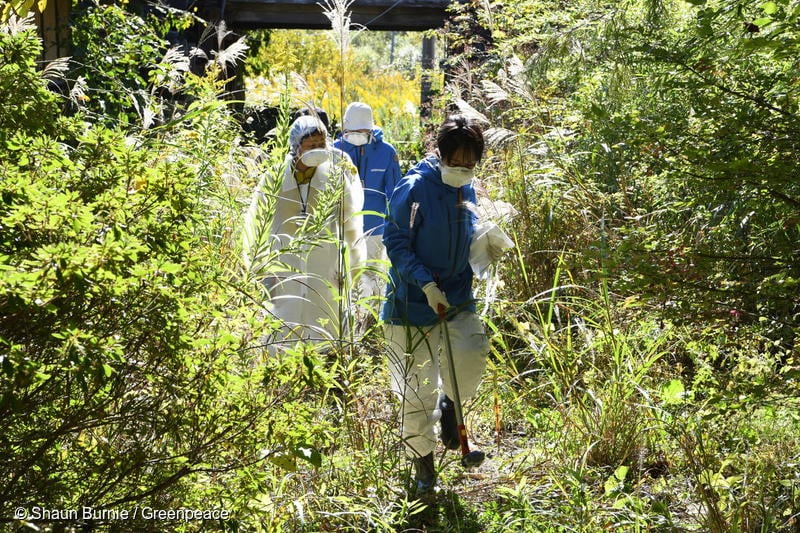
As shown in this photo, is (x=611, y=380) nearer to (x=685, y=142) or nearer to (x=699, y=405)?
(x=699, y=405)

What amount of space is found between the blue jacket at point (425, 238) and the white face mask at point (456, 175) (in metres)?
0.07

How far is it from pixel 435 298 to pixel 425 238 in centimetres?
34

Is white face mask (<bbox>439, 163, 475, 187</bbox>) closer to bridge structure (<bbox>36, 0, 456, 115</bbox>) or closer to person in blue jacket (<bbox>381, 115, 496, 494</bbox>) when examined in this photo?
person in blue jacket (<bbox>381, 115, 496, 494</bbox>)

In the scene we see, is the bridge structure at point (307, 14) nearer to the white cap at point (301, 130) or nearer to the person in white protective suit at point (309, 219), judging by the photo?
the person in white protective suit at point (309, 219)

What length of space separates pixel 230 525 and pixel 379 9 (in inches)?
552

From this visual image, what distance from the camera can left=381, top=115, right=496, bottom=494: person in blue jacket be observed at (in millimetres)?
4426

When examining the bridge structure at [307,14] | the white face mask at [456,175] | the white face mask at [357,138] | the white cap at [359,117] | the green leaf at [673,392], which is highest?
the bridge structure at [307,14]

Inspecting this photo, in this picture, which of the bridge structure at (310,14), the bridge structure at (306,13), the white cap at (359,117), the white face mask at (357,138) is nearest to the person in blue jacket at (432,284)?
the white face mask at (357,138)

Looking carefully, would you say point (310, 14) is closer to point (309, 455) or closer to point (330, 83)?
point (330, 83)

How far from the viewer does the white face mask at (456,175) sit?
4523 millimetres

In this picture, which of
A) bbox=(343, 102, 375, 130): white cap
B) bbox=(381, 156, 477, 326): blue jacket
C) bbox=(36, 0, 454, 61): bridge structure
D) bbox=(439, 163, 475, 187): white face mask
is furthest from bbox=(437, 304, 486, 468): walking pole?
bbox=(36, 0, 454, 61): bridge structure

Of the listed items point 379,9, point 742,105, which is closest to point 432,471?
point 742,105

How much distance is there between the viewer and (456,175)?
4535 millimetres

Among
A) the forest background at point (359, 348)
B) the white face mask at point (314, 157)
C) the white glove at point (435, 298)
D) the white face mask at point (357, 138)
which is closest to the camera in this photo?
the forest background at point (359, 348)
